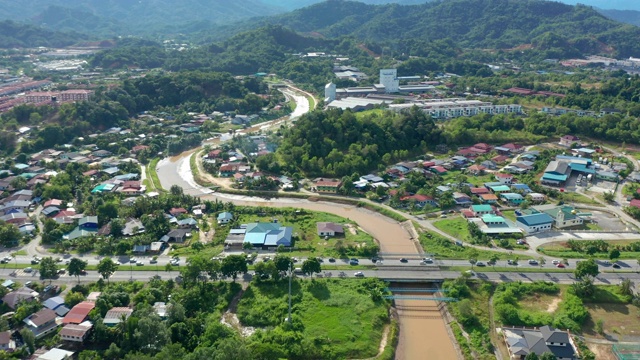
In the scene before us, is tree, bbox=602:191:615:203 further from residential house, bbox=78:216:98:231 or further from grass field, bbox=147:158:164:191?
residential house, bbox=78:216:98:231

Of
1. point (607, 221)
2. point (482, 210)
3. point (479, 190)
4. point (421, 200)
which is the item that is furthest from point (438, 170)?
point (607, 221)

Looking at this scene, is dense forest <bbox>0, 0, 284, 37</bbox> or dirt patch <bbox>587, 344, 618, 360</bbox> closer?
dirt patch <bbox>587, 344, 618, 360</bbox>

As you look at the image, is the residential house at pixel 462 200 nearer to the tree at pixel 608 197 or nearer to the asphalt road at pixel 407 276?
the asphalt road at pixel 407 276

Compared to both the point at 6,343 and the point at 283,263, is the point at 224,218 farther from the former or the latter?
the point at 6,343

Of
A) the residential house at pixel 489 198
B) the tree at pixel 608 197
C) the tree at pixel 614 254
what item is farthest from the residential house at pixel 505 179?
the tree at pixel 614 254

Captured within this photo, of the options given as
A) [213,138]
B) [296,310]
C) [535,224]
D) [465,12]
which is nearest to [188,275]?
[296,310]

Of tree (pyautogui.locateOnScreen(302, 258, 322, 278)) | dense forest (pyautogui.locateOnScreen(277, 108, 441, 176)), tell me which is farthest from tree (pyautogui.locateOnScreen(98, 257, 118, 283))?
dense forest (pyautogui.locateOnScreen(277, 108, 441, 176))
